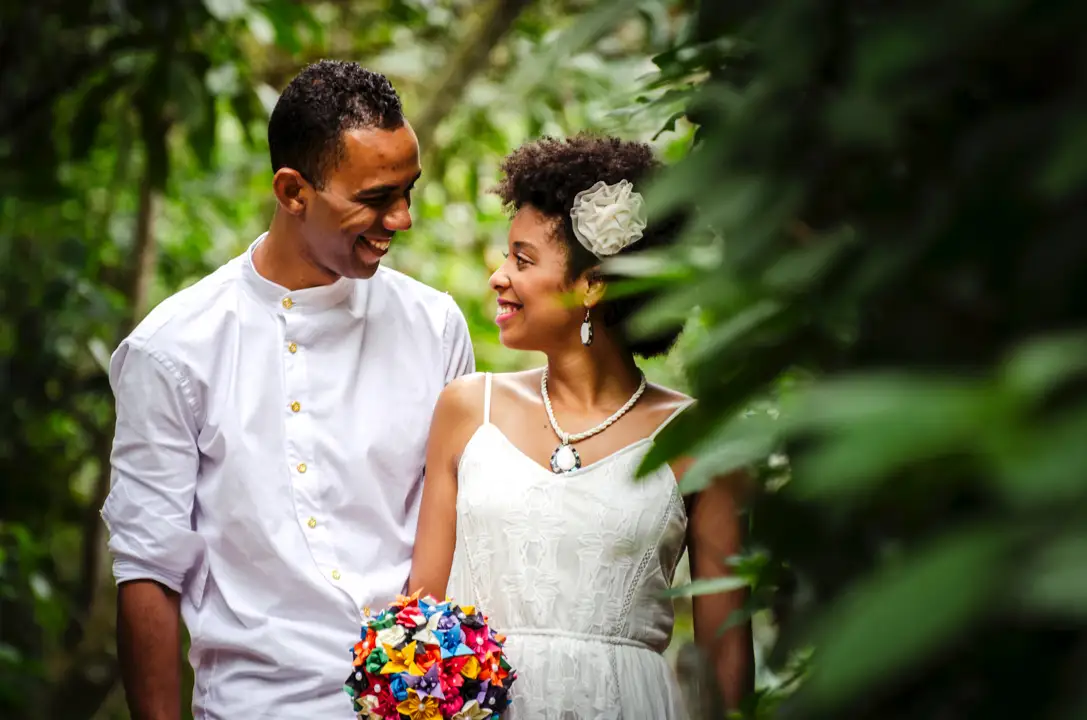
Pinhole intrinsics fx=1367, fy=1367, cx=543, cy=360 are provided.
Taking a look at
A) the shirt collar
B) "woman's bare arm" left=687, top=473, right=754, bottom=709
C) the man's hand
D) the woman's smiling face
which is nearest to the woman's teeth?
the woman's smiling face

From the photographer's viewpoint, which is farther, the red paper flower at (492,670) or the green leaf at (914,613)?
the red paper flower at (492,670)

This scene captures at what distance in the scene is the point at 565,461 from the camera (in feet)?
8.92

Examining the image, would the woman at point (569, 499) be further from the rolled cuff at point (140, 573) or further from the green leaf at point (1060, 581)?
the green leaf at point (1060, 581)

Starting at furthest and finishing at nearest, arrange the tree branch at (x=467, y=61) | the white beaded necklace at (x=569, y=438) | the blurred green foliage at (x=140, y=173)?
the tree branch at (x=467, y=61) < the blurred green foliage at (x=140, y=173) < the white beaded necklace at (x=569, y=438)

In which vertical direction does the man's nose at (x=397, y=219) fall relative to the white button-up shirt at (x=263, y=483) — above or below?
above

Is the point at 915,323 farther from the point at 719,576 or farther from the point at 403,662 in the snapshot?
the point at 719,576

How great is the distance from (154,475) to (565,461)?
80 cm

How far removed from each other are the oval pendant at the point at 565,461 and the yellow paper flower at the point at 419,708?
1.93ft

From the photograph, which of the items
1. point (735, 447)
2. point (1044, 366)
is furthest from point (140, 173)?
point (1044, 366)

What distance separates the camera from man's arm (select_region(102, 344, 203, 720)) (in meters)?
2.63

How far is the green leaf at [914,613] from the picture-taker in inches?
17.8

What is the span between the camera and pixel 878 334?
0.79 m

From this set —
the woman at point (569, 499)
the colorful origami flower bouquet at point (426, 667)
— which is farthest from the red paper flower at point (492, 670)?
the woman at point (569, 499)

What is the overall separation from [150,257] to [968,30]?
5.26 meters
